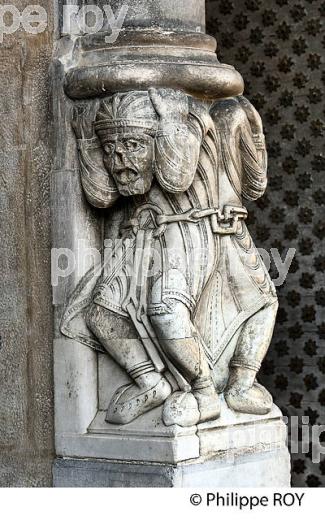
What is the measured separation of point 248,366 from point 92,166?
32.9 inches

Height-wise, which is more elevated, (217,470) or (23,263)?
(23,263)

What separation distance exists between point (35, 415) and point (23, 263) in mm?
509

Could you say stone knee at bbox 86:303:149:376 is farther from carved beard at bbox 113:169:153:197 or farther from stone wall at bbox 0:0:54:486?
carved beard at bbox 113:169:153:197

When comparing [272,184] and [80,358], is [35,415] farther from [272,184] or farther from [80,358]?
[272,184]

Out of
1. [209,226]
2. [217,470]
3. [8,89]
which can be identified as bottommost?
[217,470]

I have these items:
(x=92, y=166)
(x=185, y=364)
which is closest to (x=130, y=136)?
(x=92, y=166)

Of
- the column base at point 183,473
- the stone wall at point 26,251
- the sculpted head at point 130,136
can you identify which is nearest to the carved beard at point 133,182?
the sculpted head at point 130,136

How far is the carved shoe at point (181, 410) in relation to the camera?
5445 mm

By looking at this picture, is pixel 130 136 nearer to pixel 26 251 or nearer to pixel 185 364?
pixel 26 251

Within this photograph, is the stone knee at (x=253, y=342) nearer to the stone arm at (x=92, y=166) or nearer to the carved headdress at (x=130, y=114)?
the stone arm at (x=92, y=166)

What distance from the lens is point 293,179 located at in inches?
278

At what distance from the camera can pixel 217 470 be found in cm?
558

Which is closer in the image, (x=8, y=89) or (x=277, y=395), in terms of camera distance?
(x=8, y=89)

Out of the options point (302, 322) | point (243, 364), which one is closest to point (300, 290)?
point (302, 322)
